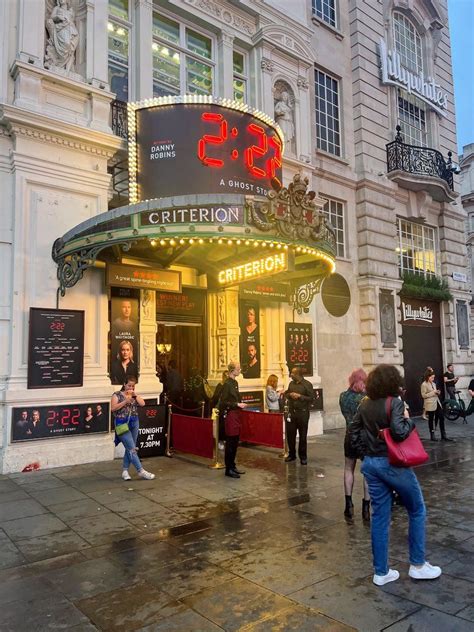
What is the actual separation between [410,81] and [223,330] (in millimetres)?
13686

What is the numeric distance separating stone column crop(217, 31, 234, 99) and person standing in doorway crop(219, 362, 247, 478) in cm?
818

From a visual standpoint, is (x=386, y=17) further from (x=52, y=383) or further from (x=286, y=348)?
(x=52, y=383)

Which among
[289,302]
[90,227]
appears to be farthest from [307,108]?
[90,227]

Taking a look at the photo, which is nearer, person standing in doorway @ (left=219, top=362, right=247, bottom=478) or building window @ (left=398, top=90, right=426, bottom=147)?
person standing in doorway @ (left=219, top=362, right=247, bottom=478)

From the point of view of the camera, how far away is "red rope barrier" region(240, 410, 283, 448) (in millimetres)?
10047

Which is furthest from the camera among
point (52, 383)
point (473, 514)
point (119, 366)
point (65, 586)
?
point (119, 366)

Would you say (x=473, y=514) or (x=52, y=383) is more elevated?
(x=52, y=383)

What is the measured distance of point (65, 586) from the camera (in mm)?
4223

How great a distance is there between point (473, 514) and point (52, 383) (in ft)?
23.5

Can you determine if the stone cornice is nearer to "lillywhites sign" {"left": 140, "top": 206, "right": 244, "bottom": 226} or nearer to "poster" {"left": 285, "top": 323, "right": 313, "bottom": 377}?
"lillywhites sign" {"left": 140, "top": 206, "right": 244, "bottom": 226}

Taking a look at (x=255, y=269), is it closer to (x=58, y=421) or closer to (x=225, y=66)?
(x=58, y=421)

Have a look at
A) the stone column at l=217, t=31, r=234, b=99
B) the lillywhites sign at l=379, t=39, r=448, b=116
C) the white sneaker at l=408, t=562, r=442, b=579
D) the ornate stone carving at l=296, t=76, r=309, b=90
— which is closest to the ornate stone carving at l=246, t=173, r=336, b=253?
the stone column at l=217, t=31, r=234, b=99

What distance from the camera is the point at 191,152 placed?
1030cm

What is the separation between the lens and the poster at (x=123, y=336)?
10.1m
